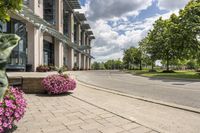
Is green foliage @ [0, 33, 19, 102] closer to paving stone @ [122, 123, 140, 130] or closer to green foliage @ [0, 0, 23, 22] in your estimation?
green foliage @ [0, 0, 23, 22]

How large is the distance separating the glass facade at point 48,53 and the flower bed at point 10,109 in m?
31.4

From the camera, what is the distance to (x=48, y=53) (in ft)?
122

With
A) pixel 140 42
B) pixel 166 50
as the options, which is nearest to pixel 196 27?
pixel 166 50

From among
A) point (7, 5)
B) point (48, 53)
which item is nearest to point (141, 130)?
point (7, 5)

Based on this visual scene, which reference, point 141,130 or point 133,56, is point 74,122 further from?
point 133,56

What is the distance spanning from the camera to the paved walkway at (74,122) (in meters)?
4.55

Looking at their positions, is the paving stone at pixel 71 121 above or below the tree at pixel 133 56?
below

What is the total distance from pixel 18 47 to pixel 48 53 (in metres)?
11.5

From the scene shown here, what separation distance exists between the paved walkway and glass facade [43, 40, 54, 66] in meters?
29.8

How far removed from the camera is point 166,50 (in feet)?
148

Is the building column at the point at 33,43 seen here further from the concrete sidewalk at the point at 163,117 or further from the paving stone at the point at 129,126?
the paving stone at the point at 129,126

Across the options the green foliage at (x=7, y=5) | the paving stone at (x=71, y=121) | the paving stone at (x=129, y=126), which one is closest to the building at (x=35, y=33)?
the paving stone at (x=71, y=121)

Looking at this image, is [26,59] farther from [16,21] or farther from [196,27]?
[196,27]

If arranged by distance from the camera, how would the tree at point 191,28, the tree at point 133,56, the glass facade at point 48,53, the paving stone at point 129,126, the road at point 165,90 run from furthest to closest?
1. the tree at point 133,56
2. the glass facade at point 48,53
3. the tree at point 191,28
4. the road at point 165,90
5. the paving stone at point 129,126
